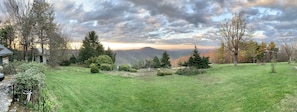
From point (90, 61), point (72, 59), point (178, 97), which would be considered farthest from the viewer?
point (72, 59)

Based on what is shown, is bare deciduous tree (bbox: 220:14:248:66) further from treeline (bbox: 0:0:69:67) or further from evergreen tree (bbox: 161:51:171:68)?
treeline (bbox: 0:0:69:67)

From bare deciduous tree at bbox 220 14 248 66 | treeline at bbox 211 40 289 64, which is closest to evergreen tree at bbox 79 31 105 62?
treeline at bbox 211 40 289 64

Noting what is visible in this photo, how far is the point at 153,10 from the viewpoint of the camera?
30469 millimetres

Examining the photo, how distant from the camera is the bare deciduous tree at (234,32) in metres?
34.5

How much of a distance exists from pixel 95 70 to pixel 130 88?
9210 millimetres

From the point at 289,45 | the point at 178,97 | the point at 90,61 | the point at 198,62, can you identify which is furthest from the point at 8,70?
the point at 289,45

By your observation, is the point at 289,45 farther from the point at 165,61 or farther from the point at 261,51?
the point at 165,61

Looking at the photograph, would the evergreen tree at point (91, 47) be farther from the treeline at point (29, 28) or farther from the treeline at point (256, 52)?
the treeline at point (256, 52)

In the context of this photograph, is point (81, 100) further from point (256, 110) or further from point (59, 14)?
point (59, 14)

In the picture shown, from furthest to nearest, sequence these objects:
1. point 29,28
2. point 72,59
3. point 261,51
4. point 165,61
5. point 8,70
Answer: point 72,59
point 165,61
point 261,51
point 29,28
point 8,70

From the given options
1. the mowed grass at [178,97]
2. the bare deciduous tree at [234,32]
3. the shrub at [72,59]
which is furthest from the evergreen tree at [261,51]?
the shrub at [72,59]

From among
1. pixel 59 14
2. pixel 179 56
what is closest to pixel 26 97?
pixel 59 14

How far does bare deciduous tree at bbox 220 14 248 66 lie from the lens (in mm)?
34469

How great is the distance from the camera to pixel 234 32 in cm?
3453
